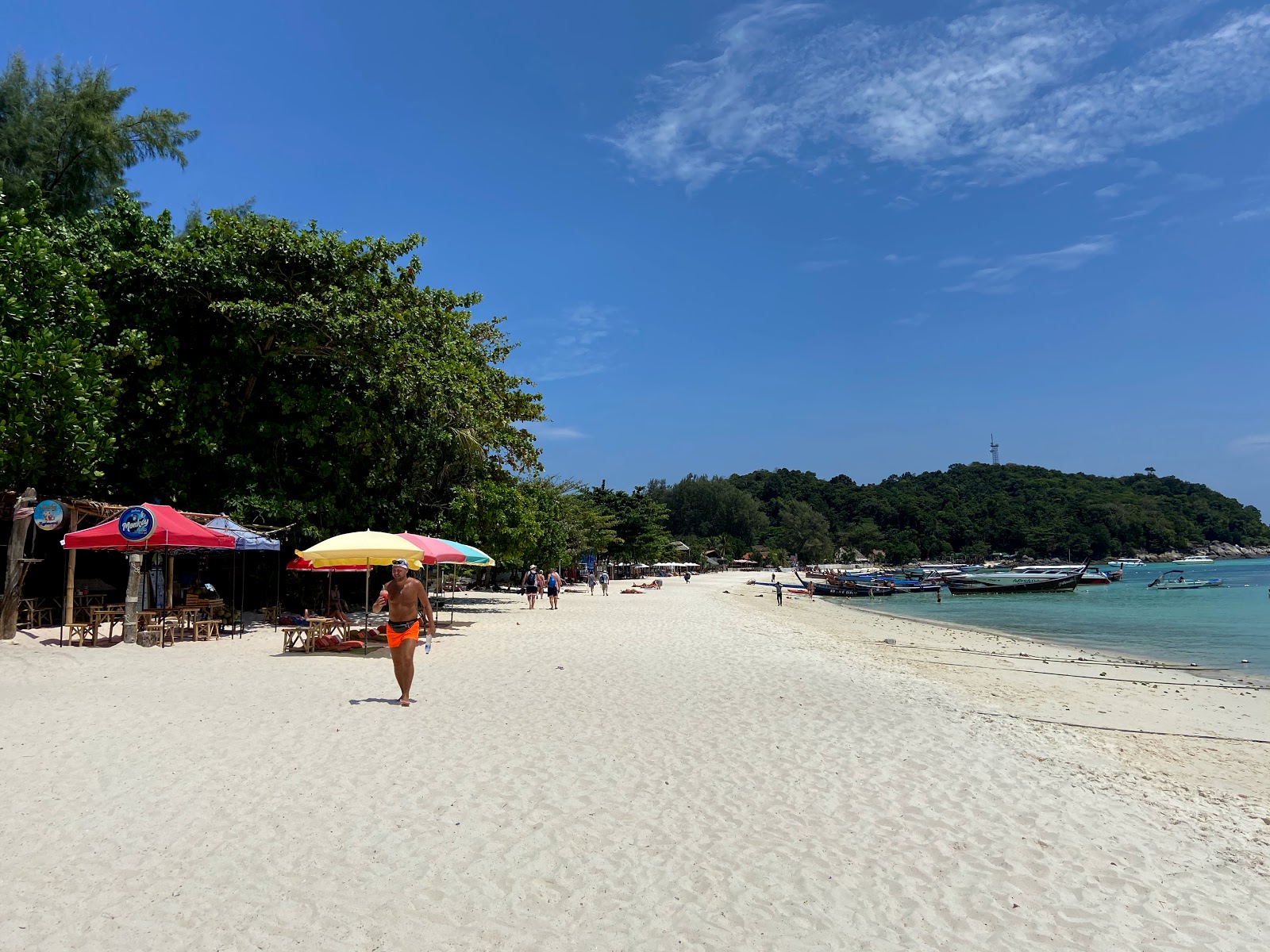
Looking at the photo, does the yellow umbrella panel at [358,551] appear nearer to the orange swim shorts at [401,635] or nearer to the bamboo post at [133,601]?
the bamboo post at [133,601]

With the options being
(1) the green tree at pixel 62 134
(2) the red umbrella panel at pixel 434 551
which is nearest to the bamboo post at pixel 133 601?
(2) the red umbrella panel at pixel 434 551

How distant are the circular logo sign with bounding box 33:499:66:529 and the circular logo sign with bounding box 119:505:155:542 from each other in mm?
951

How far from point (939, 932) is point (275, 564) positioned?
20180 millimetres

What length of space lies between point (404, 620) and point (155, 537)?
7.21 meters

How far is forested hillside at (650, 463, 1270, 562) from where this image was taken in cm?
12100

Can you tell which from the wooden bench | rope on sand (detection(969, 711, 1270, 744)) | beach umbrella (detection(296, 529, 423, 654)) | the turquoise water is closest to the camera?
rope on sand (detection(969, 711, 1270, 744))

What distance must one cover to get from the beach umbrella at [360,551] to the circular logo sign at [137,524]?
2663 millimetres

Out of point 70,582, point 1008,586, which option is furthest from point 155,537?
point 1008,586

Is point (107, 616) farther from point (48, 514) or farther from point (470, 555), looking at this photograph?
point (470, 555)

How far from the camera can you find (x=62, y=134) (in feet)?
70.3

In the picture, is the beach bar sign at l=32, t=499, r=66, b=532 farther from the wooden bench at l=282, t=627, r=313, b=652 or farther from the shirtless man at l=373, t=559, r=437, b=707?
the shirtless man at l=373, t=559, r=437, b=707

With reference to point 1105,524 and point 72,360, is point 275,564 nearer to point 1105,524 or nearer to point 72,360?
point 72,360

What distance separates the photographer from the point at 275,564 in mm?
20406

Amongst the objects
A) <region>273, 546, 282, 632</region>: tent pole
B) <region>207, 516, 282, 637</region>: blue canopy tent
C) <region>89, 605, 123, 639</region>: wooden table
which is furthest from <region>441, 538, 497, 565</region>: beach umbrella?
<region>273, 546, 282, 632</region>: tent pole
